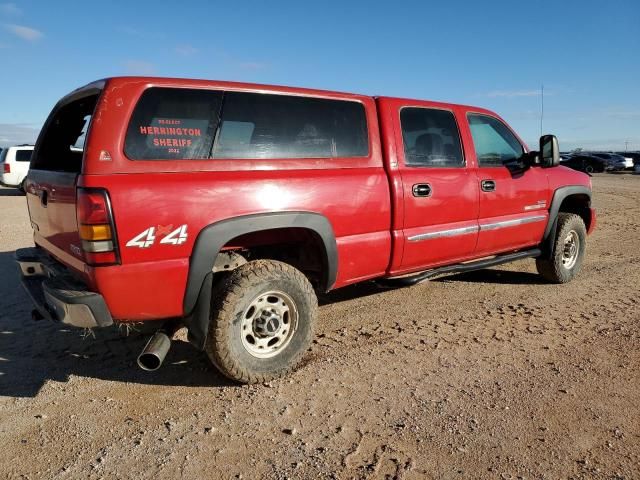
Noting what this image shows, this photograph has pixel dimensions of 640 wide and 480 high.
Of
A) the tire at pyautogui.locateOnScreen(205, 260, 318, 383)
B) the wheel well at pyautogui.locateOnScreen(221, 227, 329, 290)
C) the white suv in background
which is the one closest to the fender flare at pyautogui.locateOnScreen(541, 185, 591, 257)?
the wheel well at pyautogui.locateOnScreen(221, 227, 329, 290)

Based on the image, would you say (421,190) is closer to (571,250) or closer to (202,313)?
(202,313)

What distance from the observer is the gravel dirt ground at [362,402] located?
2.43 meters

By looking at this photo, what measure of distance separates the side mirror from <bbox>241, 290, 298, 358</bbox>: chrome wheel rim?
308 centimetres

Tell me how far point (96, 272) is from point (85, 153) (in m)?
0.63

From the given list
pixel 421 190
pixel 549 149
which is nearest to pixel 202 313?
pixel 421 190

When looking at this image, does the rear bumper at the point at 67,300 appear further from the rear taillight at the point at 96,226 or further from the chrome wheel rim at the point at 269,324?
the chrome wheel rim at the point at 269,324

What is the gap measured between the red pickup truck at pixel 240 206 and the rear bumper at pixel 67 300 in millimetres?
11

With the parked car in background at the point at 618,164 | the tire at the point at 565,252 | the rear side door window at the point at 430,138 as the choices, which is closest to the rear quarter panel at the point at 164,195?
the rear side door window at the point at 430,138

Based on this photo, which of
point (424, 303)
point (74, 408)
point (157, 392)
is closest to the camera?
point (74, 408)

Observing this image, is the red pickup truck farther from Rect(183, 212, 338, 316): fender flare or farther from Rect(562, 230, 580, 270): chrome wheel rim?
Rect(562, 230, 580, 270): chrome wheel rim

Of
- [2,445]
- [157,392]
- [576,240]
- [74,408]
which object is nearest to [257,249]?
[157,392]

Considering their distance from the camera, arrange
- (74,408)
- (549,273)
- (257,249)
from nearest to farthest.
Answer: (74,408) → (257,249) → (549,273)

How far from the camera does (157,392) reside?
3.17 metres

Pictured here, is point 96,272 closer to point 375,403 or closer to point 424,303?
point 375,403
